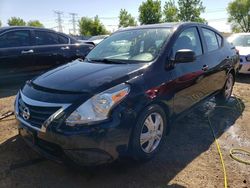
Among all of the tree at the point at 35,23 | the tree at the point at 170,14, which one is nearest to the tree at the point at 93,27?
the tree at the point at 170,14

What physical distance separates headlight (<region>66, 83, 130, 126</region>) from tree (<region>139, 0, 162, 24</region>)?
106ft

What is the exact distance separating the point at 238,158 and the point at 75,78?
2238 mm

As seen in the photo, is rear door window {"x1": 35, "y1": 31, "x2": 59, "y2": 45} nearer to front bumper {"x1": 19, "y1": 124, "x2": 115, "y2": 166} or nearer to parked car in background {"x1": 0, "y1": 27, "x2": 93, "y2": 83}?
parked car in background {"x1": 0, "y1": 27, "x2": 93, "y2": 83}

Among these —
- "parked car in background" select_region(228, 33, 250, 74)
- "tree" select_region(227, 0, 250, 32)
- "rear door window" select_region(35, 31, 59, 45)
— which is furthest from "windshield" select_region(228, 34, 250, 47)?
"tree" select_region(227, 0, 250, 32)

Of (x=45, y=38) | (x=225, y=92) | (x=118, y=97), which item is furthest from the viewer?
(x=45, y=38)

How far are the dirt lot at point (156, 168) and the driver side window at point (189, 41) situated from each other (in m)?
1.25

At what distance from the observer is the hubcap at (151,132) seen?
10.4 feet

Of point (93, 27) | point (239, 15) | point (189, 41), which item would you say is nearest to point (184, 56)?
point (189, 41)

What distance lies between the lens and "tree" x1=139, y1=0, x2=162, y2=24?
1339 inches

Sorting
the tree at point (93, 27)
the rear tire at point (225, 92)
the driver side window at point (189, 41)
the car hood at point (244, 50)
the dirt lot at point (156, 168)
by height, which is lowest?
the dirt lot at point (156, 168)

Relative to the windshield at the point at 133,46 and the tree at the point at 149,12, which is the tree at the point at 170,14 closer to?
the tree at the point at 149,12

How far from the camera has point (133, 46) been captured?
396 centimetres

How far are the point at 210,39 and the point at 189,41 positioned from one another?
2.79 ft

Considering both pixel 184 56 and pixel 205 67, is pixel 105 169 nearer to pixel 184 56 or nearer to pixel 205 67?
pixel 184 56
